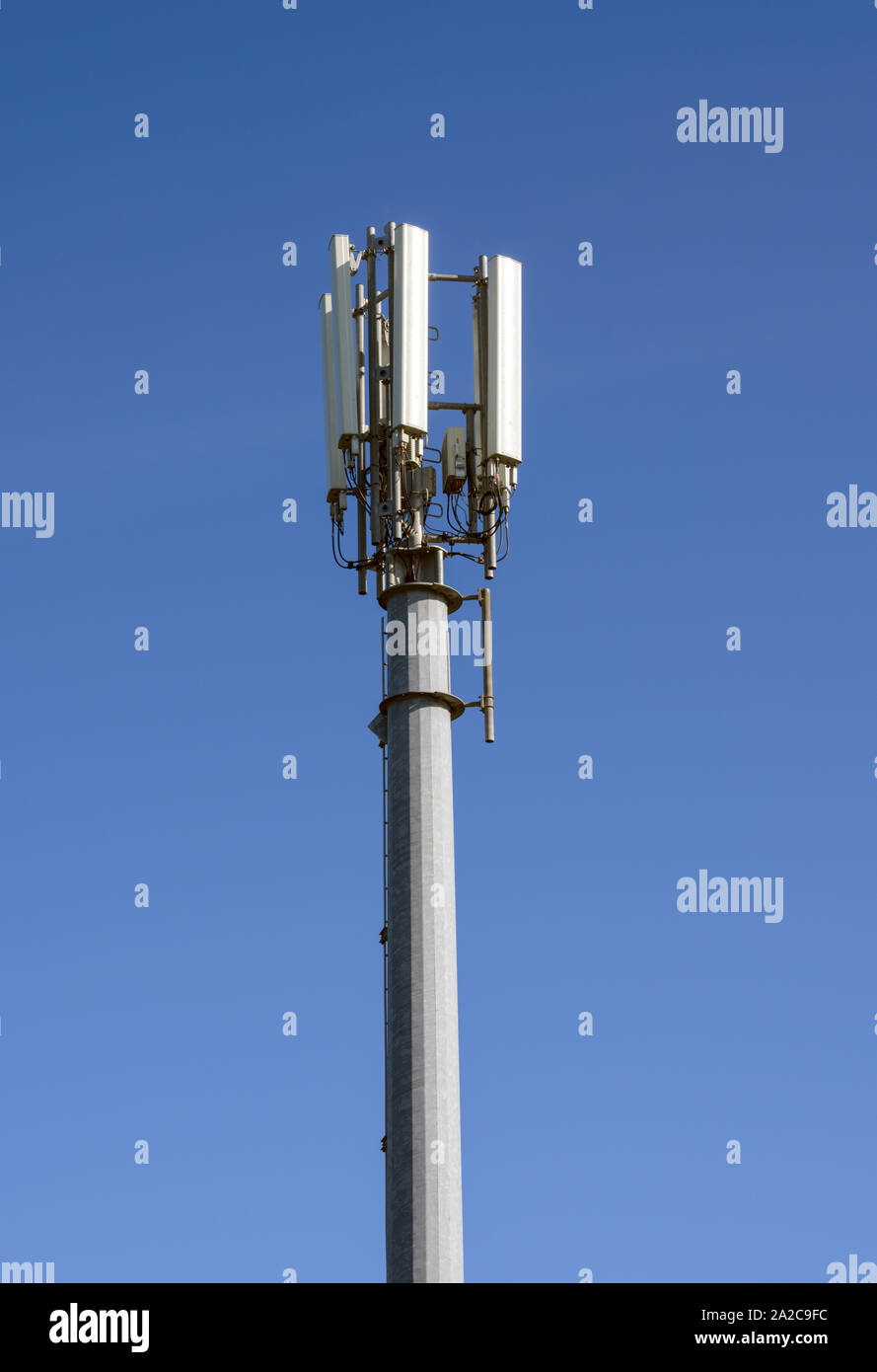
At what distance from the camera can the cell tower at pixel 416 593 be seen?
41.9m

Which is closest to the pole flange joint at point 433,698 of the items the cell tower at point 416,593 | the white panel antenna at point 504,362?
the cell tower at point 416,593

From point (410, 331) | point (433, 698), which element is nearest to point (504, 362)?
point (410, 331)

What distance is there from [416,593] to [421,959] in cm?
849

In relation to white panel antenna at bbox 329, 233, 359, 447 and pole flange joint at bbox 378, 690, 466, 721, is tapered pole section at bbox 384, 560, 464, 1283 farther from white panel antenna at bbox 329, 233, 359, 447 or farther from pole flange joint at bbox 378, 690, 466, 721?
white panel antenna at bbox 329, 233, 359, 447

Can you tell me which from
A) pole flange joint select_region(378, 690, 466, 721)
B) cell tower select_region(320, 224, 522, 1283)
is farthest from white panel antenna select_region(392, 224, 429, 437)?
pole flange joint select_region(378, 690, 466, 721)

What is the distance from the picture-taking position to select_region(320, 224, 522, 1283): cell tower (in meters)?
41.9

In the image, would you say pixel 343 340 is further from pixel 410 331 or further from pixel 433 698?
pixel 433 698

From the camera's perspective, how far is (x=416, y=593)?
152ft

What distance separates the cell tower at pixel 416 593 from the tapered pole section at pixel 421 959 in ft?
0.11

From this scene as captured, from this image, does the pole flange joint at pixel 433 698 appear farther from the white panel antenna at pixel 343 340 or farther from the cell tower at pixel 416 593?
the white panel antenna at pixel 343 340

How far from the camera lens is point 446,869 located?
44.4 m
